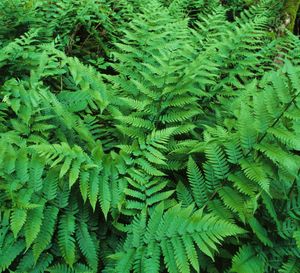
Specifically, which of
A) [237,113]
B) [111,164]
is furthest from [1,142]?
[237,113]

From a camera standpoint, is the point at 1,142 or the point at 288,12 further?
the point at 288,12

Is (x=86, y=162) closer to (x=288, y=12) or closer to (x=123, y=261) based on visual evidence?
(x=123, y=261)

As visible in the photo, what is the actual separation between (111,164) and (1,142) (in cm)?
94

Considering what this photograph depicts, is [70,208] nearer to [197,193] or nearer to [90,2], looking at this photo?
[197,193]

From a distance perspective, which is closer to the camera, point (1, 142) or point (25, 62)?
point (1, 142)

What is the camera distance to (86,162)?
2.88 m

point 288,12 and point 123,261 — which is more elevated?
point 288,12

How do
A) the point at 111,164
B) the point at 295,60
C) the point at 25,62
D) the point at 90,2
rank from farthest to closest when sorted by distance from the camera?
the point at 90,2
the point at 295,60
the point at 25,62
the point at 111,164

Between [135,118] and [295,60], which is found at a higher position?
[295,60]

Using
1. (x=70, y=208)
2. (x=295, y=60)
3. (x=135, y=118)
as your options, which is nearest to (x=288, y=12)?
(x=295, y=60)

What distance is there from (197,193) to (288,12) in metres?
5.50

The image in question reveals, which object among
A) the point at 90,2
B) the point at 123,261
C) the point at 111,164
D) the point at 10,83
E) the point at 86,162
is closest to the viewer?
the point at 123,261

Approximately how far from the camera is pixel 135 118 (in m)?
3.33

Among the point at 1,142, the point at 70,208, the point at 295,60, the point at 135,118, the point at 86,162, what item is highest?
the point at 295,60
